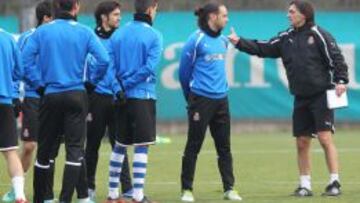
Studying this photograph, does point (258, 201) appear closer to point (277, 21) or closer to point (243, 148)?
point (243, 148)

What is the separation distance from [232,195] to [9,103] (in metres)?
2.80

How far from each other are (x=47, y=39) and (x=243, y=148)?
936 centimetres

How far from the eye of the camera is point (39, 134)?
36.1 ft

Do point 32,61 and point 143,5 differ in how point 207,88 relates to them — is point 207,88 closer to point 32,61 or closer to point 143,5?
point 143,5

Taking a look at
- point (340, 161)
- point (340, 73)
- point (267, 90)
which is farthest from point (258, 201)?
point (267, 90)

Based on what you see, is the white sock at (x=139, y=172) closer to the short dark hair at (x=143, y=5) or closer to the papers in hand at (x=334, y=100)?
the short dark hair at (x=143, y=5)

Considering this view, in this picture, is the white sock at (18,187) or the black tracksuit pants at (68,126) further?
the white sock at (18,187)

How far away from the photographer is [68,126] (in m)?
10.9

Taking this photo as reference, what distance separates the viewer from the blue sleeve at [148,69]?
11609mm

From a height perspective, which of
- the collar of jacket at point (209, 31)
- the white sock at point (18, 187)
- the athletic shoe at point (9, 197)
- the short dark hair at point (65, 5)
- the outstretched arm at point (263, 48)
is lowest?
the athletic shoe at point (9, 197)

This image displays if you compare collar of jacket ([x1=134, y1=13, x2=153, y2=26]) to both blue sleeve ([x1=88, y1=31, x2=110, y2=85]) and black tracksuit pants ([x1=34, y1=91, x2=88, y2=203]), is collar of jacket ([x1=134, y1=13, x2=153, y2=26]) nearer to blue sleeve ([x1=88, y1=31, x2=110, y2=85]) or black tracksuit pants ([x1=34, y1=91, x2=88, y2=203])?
blue sleeve ([x1=88, y1=31, x2=110, y2=85])

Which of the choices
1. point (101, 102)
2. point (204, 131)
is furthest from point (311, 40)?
point (101, 102)

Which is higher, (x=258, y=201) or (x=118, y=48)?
(x=118, y=48)

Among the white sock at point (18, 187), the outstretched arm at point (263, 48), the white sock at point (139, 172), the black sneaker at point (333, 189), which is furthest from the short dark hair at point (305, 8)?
the white sock at point (18, 187)
